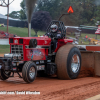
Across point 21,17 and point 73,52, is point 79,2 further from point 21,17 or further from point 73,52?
point 73,52

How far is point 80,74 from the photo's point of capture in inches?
357

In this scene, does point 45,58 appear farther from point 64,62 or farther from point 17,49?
point 17,49

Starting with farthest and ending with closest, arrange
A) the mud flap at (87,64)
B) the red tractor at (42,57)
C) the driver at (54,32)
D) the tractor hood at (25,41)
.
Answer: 1. the mud flap at (87,64)
2. the driver at (54,32)
3. the tractor hood at (25,41)
4. the red tractor at (42,57)

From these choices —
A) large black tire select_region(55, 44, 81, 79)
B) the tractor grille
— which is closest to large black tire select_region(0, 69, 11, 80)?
the tractor grille

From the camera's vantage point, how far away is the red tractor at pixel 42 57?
6684 millimetres

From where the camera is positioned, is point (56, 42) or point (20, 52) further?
point (56, 42)

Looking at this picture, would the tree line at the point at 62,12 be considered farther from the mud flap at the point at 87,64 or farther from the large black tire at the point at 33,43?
the large black tire at the point at 33,43

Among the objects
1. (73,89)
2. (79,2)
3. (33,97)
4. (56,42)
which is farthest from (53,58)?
(79,2)

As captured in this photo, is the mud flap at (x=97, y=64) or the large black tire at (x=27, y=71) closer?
the large black tire at (x=27, y=71)

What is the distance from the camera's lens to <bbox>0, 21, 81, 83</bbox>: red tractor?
21.9 feet

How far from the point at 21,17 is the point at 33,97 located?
33.4 meters

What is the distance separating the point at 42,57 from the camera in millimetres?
7559

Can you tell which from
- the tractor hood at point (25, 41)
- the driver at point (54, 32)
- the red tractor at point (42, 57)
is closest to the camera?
the red tractor at point (42, 57)

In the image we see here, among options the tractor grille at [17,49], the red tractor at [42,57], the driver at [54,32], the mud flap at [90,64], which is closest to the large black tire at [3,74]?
the red tractor at [42,57]
